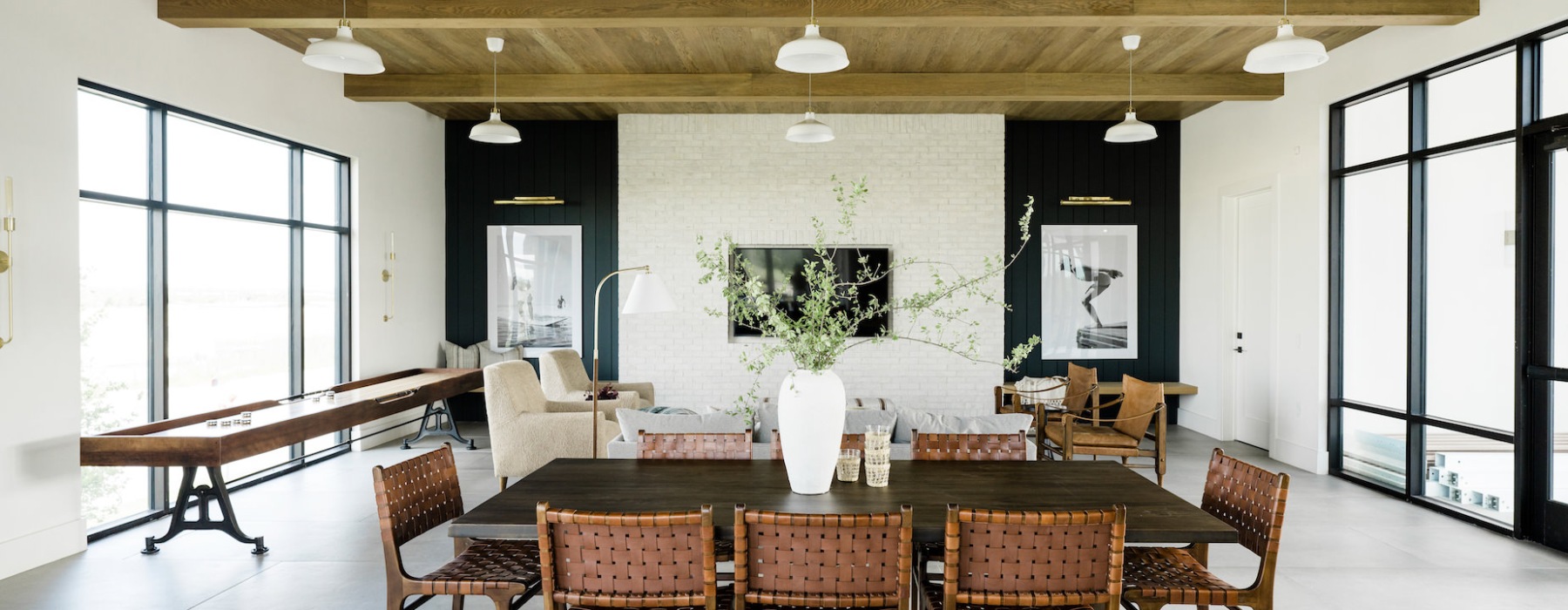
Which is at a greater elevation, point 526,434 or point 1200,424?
point 526,434

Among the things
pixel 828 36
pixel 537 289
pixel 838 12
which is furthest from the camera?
pixel 537 289

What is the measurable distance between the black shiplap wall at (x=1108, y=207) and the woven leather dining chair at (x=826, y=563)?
672 centimetres

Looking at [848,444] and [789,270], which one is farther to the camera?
[789,270]

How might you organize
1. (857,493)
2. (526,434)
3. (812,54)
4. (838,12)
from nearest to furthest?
(857,493) < (812,54) < (838,12) < (526,434)

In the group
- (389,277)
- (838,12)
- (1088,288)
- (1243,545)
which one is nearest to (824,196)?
(1088,288)

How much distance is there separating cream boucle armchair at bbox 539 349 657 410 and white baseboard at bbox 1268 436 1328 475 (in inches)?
194

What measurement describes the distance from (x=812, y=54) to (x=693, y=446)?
5.75 feet

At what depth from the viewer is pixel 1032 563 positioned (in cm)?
211

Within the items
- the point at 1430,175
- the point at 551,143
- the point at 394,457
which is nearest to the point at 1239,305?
the point at 1430,175

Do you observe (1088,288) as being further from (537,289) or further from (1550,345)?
(537,289)

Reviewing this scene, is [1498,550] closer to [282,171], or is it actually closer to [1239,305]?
[1239,305]

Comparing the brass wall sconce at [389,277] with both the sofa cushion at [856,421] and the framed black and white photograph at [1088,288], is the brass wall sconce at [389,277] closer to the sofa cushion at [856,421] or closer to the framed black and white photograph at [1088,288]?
the sofa cushion at [856,421]

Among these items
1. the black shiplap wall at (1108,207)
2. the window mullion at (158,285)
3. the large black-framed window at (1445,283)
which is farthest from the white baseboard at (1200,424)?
the window mullion at (158,285)

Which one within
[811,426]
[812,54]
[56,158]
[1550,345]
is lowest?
[811,426]
